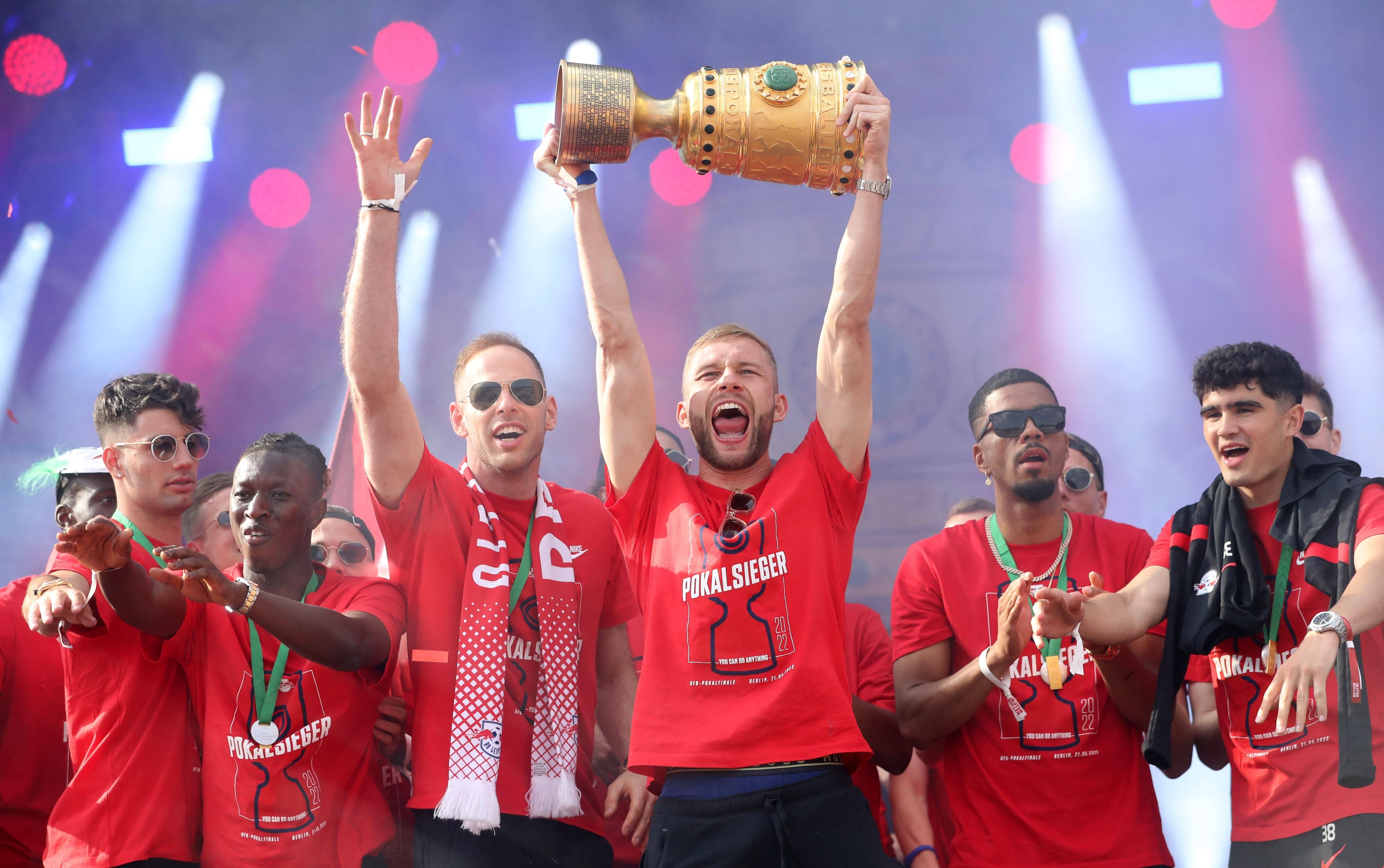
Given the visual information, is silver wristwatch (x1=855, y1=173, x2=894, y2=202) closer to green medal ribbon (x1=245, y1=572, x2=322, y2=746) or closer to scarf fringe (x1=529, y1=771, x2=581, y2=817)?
scarf fringe (x1=529, y1=771, x2=581, y2=817)

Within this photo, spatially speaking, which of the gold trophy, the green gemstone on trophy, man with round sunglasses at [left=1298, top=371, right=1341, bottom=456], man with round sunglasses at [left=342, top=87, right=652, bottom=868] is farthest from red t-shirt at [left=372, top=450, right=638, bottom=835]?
man with round sunglasses at [left=1298, top=371, right=1341, bottom=456]

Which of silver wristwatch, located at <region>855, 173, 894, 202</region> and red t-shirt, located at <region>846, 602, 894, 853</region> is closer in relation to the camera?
silver wristwatch, located at <region>855, 173, 894, 202</region>

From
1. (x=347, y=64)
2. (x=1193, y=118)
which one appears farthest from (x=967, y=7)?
(x=347, y=64)

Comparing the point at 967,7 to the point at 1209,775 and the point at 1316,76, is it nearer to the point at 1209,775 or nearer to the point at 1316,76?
the point at 1316,76

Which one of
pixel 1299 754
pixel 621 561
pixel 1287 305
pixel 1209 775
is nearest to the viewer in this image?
pixel 1299 754

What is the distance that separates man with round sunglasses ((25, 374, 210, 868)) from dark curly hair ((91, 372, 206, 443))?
0.13ft

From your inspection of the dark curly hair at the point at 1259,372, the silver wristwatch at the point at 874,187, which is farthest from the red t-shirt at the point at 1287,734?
the silver wristwatch at the point at 874,187

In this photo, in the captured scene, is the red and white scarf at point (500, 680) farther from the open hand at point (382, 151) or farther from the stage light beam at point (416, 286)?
the stage light beam at point (416, 286)

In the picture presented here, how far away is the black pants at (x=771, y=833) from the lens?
2291 millimetres

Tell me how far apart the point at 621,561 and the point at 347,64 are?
4569mm

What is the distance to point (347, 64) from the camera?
6.55 metres

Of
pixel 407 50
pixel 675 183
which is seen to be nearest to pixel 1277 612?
pixel 675 183

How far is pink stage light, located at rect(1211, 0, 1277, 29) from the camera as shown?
618 cm

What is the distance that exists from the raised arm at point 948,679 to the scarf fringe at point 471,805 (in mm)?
1118
